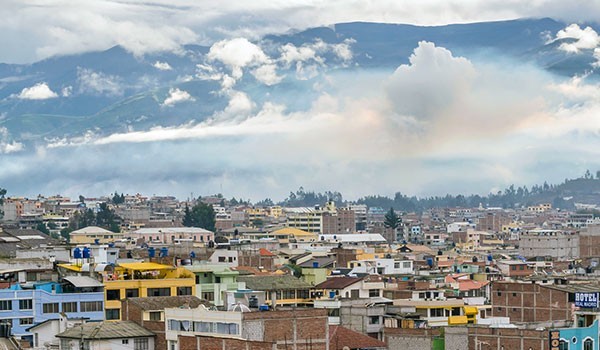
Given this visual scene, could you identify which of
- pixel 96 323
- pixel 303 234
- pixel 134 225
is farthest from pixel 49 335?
pixel 134 225

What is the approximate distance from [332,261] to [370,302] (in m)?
34.7

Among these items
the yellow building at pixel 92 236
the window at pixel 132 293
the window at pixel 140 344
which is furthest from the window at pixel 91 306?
the yellow building at pixel 92 236

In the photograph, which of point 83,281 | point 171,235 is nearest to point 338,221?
point 171,235

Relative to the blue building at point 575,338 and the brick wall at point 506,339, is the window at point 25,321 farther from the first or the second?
the blue building at point 575,338

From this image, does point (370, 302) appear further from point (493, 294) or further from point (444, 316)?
point (493, 294)

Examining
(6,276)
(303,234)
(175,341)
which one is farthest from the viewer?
(303,234)

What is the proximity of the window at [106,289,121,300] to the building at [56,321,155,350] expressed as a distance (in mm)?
5766

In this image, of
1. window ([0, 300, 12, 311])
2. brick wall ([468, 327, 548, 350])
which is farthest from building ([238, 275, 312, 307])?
brick wall ([468, 327, 548, 350])

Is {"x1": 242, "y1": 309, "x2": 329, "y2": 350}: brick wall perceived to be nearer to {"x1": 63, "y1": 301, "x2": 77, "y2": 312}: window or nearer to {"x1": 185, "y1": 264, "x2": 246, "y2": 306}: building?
{"x1": 63, "y1": 301, "x2": 77, "y2": 312}: window

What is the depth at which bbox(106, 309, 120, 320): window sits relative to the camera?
138ft

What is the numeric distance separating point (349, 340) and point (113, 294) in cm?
849

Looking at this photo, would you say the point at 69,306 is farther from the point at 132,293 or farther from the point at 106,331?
the point at 106,331

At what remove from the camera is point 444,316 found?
44.3 meters

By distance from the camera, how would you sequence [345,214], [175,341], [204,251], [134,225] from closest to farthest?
1. [175,341]
2. [204,251]
3. [134,225]
4. [345,214]
